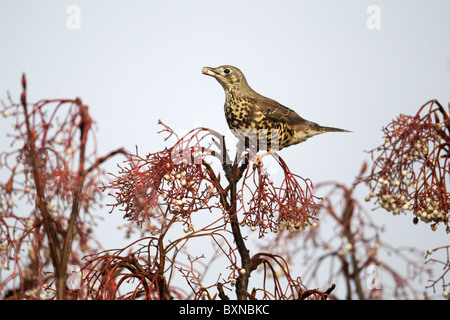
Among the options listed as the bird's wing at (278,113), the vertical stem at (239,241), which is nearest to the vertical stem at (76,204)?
the vertical stem at (239,241)

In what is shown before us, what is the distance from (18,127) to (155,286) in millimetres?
494

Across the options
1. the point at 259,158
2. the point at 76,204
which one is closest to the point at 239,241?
the point at 259,158

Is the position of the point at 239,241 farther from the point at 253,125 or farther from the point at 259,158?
→ the point at 253,125

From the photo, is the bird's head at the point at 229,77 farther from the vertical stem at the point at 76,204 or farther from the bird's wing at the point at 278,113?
the vertical stem at the point at 76,204

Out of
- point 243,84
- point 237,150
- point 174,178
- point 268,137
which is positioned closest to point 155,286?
point 174,178

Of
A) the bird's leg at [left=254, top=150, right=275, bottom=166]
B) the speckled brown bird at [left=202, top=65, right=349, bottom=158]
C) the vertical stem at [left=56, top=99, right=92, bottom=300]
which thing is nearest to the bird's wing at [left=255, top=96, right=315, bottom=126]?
the speckled brown bird at [left=202, top=65, right=349, bottom=158]

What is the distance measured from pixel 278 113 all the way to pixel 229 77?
0.17m

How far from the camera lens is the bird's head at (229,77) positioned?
4.88 ft

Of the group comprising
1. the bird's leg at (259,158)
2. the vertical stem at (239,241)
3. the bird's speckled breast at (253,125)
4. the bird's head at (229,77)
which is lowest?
the vertical stem at (239,241)

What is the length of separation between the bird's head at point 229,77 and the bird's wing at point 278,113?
0.07 m

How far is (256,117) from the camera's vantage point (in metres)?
1.47

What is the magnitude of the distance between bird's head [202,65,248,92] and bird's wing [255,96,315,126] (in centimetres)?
7
